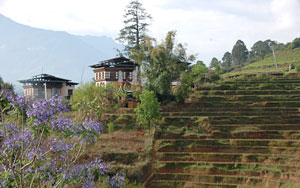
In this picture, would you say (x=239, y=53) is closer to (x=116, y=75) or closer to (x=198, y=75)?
(x=198, y=75)

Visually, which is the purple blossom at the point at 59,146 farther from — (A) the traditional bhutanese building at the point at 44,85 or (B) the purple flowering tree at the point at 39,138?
(A) the traditional bhutanese building at the point at 44,85

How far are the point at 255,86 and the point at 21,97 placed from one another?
103 feet

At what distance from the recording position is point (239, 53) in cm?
8212

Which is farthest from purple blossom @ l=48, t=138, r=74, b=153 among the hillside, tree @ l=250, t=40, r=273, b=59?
tree @ l=250, t=40, r=273, b=59

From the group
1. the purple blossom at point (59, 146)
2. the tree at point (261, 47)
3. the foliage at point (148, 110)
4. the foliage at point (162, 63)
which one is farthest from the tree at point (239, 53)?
the purple blossom at point (59, 146)

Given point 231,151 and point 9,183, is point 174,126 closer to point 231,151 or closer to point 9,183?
point 231,151

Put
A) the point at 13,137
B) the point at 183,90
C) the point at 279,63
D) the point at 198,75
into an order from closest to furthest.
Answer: the point at 13,137 → the point at 183,90 → the point at 198,75 → the point at 279,63

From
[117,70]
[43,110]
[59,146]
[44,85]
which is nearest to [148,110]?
[59,146]

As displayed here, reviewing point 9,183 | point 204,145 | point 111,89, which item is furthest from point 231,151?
point 9,183

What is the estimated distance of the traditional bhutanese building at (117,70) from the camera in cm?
3778

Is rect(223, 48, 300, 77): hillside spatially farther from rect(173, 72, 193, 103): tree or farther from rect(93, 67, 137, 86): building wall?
rect(173, 72, 193, 103): tree

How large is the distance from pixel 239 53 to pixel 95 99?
6460cm

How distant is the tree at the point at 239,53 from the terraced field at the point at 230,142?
51676mm

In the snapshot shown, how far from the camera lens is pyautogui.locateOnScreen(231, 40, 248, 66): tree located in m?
81.9
